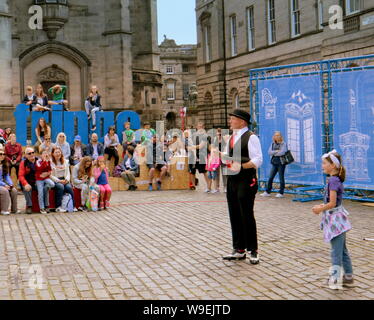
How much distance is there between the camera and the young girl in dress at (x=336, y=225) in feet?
22.6

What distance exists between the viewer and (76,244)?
32.5 ft

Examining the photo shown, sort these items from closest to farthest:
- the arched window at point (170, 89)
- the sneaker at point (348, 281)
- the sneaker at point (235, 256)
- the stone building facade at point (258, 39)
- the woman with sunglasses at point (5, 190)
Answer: the sneaker at point (348, 281) → the sneaker at point (235, 256) → the woman with sunglasses at point (5, 190) → the stone building facade at point (258, 39) → the arched window at point (170, 89)

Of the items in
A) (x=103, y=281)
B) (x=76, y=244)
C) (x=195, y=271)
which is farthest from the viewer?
(x=76, y=244)

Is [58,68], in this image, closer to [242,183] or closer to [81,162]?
[81,162]

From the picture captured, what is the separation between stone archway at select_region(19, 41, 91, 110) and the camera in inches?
1204

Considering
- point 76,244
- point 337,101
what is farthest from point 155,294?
point 337,101

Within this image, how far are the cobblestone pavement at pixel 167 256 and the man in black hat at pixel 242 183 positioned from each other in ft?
0.90

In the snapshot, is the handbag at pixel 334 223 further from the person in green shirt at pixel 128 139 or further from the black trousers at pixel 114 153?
the black trousers at pixel 114 153

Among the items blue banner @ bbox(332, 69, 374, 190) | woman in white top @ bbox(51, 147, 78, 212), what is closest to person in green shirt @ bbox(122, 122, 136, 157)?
woman in white top @ bbox(51, 147, 78, 212)

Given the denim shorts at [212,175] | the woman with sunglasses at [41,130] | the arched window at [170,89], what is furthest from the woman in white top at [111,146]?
the arched window at [170,89]

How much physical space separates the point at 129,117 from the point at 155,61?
11985 millimetres

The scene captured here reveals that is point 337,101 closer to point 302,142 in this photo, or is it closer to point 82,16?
point 302,142
